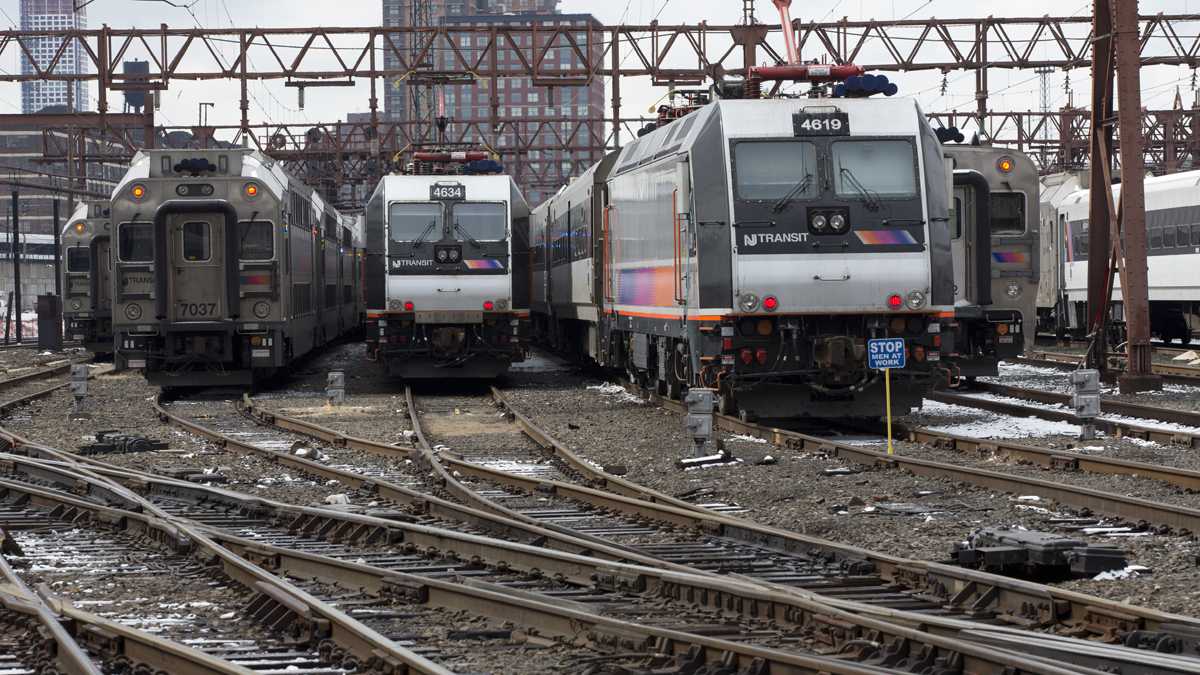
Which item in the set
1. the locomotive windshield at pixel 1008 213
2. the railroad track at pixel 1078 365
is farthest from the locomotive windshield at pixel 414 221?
the railroad track at pixel 1078 365

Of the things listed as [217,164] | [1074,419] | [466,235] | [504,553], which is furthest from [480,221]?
[504,553]

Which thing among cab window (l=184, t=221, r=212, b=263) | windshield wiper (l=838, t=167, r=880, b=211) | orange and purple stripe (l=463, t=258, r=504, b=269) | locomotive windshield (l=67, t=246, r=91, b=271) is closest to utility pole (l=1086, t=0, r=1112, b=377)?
windshield wiper (l=838, t=167, r=880, b=211)

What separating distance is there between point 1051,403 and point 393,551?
13.3m

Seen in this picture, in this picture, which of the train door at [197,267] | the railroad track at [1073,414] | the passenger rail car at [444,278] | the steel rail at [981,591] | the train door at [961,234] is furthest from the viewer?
the passenger rail car at [444,278]

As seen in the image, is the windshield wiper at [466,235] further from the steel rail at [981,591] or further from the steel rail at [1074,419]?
the steel rail at [981,591]

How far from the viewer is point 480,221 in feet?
86.8

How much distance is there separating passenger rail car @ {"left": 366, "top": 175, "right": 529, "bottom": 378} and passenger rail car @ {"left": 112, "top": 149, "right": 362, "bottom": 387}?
1562mm

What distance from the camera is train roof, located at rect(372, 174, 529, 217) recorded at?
Result: 26328mm

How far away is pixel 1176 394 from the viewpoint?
2247 cm

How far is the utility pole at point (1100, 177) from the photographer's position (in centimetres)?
2436

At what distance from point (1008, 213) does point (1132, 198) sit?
6.69ft

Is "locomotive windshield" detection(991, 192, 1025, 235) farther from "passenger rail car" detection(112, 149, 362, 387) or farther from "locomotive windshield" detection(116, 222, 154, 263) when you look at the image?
"locomotive windshield" detection(116, 222, 154, 263)

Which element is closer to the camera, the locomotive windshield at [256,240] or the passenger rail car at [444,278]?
the locomotive windshield at [256,240]

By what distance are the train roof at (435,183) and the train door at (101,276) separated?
35.9 feet
